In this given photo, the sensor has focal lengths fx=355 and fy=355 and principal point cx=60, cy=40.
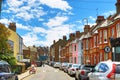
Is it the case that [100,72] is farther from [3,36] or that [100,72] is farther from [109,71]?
[3,36]

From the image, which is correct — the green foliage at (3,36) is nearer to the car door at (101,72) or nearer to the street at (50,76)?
the street at (50,76)

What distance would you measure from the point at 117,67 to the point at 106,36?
3120 centimetres

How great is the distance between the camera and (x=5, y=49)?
40.2m

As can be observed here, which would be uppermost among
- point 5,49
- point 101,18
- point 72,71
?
point 101,18

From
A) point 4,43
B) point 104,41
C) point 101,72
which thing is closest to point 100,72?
point 101,72

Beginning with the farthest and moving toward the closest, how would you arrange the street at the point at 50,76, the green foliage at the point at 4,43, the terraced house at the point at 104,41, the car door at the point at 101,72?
the terraced house at the point at 104,41, the street at the point at 50,76, the green foliage at the point at 4,43, the car door at the point at 101,72

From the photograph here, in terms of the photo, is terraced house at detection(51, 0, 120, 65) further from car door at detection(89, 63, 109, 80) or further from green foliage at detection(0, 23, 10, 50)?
car door at detection(89, 63, 109, 80)

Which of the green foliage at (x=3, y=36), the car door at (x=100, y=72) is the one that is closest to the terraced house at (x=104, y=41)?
the green foliage at (x=3, y=36)

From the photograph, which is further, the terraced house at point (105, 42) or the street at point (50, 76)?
the terraced house at point (105, 42)

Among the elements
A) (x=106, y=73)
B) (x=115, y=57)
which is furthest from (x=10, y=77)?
(x=115, y=57)

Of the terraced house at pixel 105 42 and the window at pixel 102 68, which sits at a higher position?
the terraced house at pixel 105 42

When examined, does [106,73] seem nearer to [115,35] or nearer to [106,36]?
[115,35]

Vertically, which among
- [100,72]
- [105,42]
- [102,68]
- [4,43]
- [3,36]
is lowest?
[100,72]

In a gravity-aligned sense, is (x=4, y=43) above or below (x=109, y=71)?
above
